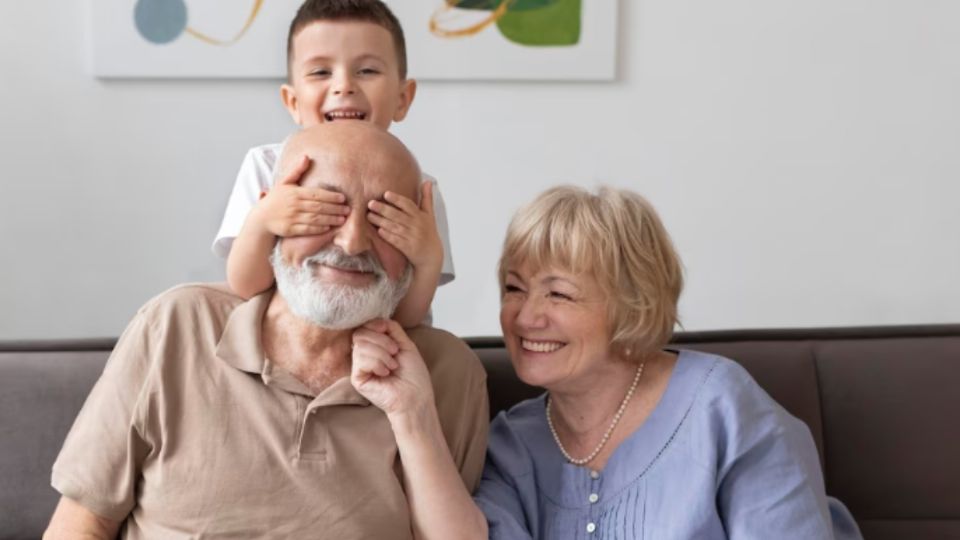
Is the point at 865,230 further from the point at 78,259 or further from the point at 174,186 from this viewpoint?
the point at 78,259

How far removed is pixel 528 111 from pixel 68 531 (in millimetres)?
1956

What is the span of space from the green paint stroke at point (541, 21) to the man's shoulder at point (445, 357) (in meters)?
1.50

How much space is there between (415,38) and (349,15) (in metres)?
1.03

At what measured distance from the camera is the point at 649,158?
11.1ft

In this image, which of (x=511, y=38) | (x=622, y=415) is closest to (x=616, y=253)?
(x=622, y=415)

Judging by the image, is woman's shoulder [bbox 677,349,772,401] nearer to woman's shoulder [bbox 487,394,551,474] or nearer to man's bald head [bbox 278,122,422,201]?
woman's shoulder [bbox 487,394,551,474]

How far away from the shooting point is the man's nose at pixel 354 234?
5.61 feet

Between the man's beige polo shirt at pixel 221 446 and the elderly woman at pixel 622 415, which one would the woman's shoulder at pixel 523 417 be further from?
the man's beige polo shirt at pixel 221 446

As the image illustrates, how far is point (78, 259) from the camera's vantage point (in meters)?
3.25

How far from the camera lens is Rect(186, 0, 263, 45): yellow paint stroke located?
10.5ft

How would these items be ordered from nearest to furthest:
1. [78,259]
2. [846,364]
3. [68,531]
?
[68,531] → [846,364] → [78,259]

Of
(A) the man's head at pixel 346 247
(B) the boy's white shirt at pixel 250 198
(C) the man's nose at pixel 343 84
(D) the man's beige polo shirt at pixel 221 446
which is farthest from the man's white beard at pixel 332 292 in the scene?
(C) the man's nose at pixel 343 84

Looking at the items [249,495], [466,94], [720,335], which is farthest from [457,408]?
[466,94]

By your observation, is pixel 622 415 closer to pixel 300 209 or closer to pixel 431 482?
pixel 431 482
